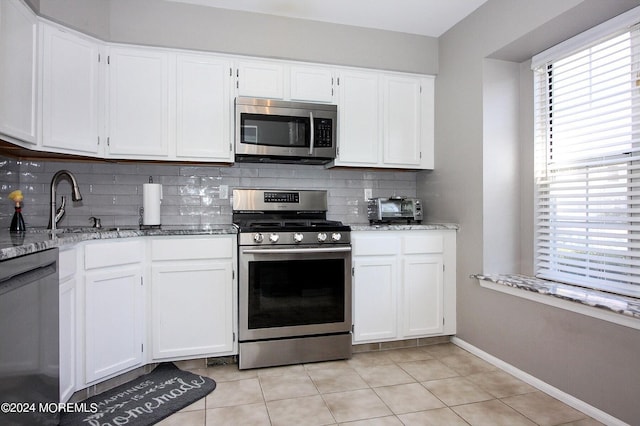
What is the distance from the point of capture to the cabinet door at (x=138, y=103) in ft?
9.16

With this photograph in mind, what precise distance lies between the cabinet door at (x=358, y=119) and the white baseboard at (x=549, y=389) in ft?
Answer: 5.48

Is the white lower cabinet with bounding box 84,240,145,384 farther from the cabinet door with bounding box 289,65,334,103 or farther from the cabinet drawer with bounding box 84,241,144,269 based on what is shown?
the cabinet door with bounding box 289,65,334,103

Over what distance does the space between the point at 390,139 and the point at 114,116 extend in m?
2.12

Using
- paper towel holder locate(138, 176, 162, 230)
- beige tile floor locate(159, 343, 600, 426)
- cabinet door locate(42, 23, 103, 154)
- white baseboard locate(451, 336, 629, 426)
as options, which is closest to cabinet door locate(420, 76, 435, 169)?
white baseboard locate(451, 336, 629, 426)

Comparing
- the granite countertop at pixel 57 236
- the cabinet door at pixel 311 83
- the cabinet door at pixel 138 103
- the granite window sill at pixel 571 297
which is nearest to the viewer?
the granite countertop at pixel 57 236

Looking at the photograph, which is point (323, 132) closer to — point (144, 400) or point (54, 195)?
point (54, 195)

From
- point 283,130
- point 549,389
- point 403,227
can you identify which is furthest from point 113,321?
point 549,389

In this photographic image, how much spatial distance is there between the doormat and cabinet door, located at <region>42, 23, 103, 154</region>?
1.56 metres

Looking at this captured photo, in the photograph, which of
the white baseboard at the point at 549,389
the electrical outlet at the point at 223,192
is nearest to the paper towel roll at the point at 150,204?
the electrical outlet at the point at 223,192

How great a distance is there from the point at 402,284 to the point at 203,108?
2.00 meters

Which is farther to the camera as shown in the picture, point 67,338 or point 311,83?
point 311,83

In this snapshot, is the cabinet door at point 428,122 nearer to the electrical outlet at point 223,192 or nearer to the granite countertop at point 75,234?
the granite countertop at point 75,234

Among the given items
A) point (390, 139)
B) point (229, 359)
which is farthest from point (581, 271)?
point (229, 359)

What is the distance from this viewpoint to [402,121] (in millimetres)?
3410
